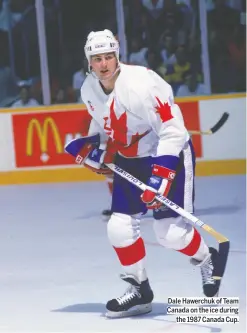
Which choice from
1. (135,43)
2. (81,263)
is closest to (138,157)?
(81,263)

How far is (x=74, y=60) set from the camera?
29.3ft

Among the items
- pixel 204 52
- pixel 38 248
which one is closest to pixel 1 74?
pixel 204 52

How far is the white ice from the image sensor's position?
13.5 feet

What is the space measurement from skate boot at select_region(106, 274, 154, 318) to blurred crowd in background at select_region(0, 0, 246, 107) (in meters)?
4.47

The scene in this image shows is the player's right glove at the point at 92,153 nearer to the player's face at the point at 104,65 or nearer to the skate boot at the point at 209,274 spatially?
the player's face at the point at 104,65

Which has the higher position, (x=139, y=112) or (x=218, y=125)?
(x=139, y=112)

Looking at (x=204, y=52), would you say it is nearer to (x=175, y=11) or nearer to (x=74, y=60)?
(x=175, y=11)

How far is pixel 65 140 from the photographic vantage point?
327 inches

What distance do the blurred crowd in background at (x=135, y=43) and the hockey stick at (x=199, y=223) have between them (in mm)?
4482

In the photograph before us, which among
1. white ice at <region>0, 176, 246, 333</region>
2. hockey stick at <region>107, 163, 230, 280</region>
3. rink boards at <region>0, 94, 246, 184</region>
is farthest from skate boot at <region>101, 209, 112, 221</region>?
hockey stick at <region>107, 163, 230, 280</region>

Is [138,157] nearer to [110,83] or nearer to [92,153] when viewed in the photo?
[92,153]

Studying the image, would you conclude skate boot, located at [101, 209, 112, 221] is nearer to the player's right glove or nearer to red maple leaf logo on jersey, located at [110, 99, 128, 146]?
the player's right glove

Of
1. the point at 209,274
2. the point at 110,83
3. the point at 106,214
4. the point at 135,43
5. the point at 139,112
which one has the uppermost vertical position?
the point at 110,83

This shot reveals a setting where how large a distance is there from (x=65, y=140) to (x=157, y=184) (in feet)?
14.3
